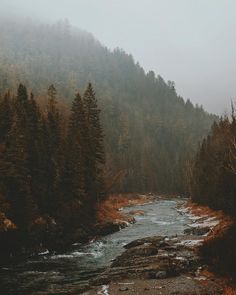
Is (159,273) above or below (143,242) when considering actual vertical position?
above

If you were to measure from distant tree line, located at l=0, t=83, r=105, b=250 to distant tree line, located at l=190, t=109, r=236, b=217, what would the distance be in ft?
61.5

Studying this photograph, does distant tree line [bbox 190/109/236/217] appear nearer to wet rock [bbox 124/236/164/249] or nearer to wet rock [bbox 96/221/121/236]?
wet rock [bbox 124/236/164/249]

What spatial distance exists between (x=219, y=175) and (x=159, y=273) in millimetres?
39550

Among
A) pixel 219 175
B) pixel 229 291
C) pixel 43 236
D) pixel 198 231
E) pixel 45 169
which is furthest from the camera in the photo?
pixel 219 175

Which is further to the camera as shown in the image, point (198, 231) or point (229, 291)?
point (198, 231)

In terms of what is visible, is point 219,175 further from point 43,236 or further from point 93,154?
point 43,236

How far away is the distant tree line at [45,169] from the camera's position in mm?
43594

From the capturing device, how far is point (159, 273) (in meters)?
30.5

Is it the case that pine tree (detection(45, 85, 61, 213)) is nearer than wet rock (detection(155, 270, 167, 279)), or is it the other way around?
wet rock (detection(155, 270, 167, 279))

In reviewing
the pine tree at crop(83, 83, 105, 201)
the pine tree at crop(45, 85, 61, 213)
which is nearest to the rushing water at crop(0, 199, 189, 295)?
the pine tree at crop(45, 85, 61, 213)

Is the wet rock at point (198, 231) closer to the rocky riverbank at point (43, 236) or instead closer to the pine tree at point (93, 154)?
the rocky riverbank at point (43, 236)

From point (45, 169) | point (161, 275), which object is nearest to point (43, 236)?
point (45, 169)

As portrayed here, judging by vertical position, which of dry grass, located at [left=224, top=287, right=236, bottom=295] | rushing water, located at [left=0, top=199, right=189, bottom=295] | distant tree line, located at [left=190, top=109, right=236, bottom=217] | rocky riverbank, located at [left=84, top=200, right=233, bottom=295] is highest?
distant tree line, located at [left=190, top=109, right=236, bottom=217]

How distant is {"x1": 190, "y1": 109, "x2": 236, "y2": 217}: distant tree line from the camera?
58.6 m
